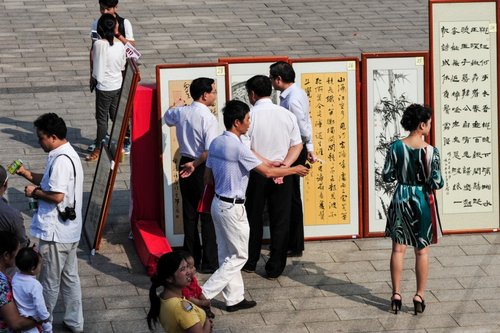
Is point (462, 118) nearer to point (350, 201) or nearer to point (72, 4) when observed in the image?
point (350, 201)

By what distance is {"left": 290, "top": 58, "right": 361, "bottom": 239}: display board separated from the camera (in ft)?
36.6

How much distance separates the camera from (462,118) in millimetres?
11359

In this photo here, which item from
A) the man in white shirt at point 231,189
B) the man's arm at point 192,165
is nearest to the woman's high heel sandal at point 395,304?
the man in white shirt at point 231,189

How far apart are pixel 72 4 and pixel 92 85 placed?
7720 millimetres

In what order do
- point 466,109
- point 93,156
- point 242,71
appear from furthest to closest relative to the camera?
point 93,156 → point 466,109 → point 242,71

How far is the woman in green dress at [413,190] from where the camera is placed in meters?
9.31

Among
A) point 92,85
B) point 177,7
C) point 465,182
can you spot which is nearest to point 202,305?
point 465,182

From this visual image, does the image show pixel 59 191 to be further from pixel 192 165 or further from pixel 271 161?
pixel 271 161

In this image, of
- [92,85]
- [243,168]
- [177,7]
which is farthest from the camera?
[177,7]

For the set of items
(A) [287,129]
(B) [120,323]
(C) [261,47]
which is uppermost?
(C) [261,47]

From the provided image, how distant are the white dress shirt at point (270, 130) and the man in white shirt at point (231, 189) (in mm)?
621

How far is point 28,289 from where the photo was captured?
7469mm

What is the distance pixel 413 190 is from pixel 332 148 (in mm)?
1962

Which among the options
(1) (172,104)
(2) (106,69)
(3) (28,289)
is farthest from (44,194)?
(2) (106,69)
